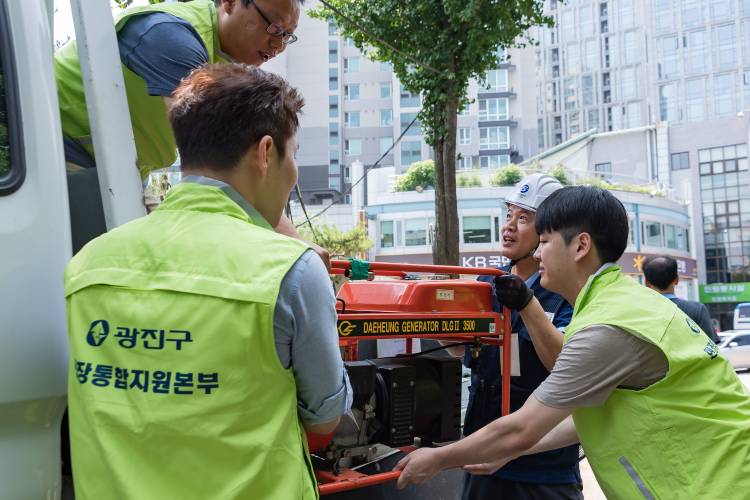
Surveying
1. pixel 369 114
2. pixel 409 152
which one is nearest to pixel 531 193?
pixel 409 152

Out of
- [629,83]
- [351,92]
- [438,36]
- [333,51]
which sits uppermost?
[629,83]

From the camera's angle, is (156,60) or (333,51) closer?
(156,60)

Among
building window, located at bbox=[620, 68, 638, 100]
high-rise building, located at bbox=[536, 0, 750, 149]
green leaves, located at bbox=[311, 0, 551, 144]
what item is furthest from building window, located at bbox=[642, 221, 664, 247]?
building window, located at bbox=[620, 68, 638, 100]

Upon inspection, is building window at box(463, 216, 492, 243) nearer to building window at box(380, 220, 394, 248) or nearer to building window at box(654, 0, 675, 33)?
building window at box(380, 220, 394, 248)

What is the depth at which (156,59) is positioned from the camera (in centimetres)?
191

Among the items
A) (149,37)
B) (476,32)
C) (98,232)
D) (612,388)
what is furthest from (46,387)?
(476,32)

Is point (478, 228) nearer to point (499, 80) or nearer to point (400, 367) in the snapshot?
point (499, 80)

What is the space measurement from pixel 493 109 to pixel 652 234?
23.1m

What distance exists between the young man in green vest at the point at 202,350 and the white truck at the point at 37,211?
0.43 ft

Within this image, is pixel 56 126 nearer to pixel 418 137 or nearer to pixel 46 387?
pixel 46 387

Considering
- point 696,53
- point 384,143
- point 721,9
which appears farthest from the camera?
point 696,53

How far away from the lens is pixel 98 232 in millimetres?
1772

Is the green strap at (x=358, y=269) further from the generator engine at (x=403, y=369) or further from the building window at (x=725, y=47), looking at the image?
the building window at (x=725, y=47)

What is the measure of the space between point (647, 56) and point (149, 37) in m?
75.8
